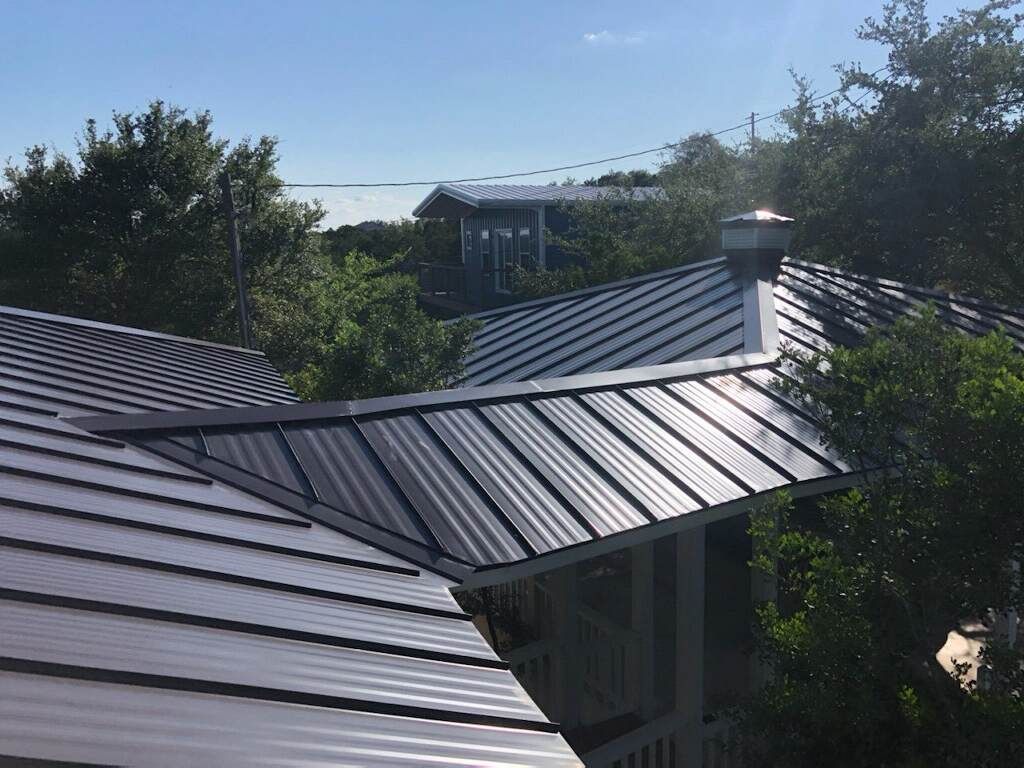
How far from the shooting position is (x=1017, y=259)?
18562 millimetres

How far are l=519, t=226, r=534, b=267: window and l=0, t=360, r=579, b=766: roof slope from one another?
25693 millimetres

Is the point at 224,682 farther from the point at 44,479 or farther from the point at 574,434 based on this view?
the point at 574,434

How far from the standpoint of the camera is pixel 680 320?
1087 centimetres

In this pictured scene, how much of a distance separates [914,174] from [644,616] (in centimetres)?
1405

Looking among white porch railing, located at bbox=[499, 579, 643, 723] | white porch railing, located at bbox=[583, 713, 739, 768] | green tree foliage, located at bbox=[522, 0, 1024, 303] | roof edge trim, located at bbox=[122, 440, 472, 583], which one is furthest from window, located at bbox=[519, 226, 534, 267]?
roof edge trim, located at bbox=[122, 440, 472, 583]

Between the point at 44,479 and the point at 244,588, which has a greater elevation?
the point at 44,479

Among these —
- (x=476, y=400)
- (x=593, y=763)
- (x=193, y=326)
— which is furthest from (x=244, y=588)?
(x=193, y=326)

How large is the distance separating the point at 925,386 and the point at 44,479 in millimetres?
4971

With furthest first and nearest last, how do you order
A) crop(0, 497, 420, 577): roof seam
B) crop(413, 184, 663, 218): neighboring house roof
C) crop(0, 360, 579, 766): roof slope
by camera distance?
crop(413, 184, 663, 218): neighboring house roof, crop(0, 497, 420, 577): roof seam, crop(0, 360, 579, 766): roof slope

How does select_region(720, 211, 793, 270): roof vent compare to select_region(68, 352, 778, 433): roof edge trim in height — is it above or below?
above

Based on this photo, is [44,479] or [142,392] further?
[142,392]

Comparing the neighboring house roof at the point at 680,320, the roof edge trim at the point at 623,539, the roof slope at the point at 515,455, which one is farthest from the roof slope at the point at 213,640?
the neighboring house roof at the point at 680,320

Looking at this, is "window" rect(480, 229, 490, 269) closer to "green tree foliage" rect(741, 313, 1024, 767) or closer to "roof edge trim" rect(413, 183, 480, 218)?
"roof edge trim" rect(413, 183, 480, 218)

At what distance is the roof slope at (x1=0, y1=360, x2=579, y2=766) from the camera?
2.29 meters
